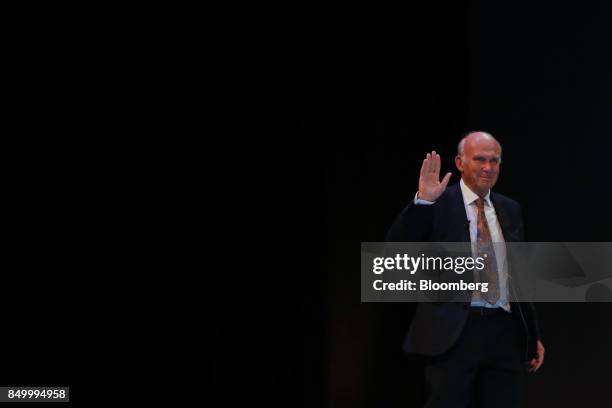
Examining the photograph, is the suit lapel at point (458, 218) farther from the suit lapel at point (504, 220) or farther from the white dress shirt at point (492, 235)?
the suit lapel at point (504, 220)

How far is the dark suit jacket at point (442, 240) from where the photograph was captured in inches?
120

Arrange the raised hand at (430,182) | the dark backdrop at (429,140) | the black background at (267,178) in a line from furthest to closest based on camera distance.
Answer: the dark backdrop at (429,140)
the black background at (267,178)
the raised hand at (430,182)

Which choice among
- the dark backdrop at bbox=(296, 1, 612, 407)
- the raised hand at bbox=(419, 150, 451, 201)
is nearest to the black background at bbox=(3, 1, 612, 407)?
the dark backdrop at bbox=(296, 1, 612, 407)

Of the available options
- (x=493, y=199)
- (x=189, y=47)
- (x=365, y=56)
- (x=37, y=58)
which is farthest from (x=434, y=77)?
(x=37, y=58)

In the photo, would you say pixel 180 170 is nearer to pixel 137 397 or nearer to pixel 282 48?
pixel 282 48

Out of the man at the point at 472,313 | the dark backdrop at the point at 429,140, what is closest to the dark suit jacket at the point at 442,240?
the man at the point at 472,313

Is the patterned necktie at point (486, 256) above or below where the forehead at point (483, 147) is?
below

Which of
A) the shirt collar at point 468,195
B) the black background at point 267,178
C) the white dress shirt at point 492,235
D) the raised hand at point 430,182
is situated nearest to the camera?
the raised hand at point 430,182

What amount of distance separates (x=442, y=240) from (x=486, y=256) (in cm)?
18

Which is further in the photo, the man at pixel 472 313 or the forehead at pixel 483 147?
the forehead at pixel 483 147

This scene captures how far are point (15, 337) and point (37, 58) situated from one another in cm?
115

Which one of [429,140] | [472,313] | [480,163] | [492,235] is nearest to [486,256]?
[492,235]

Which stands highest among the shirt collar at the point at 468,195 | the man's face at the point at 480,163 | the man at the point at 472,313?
the man's face at the point at 480,163

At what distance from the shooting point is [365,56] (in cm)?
381
